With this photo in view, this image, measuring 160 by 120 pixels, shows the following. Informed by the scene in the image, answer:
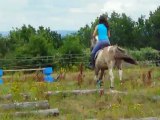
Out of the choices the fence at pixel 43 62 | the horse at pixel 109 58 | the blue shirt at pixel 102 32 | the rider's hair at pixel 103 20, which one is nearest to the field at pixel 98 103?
the horse at pixel 109 58

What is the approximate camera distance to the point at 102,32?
1381 cm

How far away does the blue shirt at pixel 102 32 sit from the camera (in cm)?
1377

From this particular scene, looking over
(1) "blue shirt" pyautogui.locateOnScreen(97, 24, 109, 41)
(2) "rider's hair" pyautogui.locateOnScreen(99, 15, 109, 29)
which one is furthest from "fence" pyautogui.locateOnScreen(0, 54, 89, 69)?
(1) "blue shirt" pyautogui.locateOnScreen(97, 24, 109, 41)

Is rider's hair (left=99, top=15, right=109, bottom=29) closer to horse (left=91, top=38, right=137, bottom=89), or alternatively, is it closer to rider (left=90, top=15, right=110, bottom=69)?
rider (left=90, top=15, right=110, bottom=69)

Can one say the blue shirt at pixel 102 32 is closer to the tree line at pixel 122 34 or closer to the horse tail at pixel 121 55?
the horse tail at pixel 121 55

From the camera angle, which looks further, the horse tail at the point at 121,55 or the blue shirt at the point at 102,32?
the blue shirt at the point at 102,32

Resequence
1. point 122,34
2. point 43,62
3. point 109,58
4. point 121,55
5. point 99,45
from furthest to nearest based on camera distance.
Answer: point 122,34 < point 43,62 < point 99,45 < point 121,55 < point 109,58

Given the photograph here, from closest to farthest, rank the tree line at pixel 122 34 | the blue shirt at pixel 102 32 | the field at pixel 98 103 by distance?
the field at pixel 98 103, the blue shirt at pixel 102 32, the tree line at pixel 122 34

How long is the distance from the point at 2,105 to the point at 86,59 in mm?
22300

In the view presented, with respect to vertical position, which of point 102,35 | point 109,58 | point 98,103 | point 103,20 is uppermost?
point 103,20

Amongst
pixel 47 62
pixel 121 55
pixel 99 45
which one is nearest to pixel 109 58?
pixel 121 55

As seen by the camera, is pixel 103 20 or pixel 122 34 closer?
pixel 103 20

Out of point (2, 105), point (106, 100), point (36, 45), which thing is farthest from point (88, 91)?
point (36, 45)

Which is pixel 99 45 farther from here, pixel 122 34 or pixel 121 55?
pixel 122 34
